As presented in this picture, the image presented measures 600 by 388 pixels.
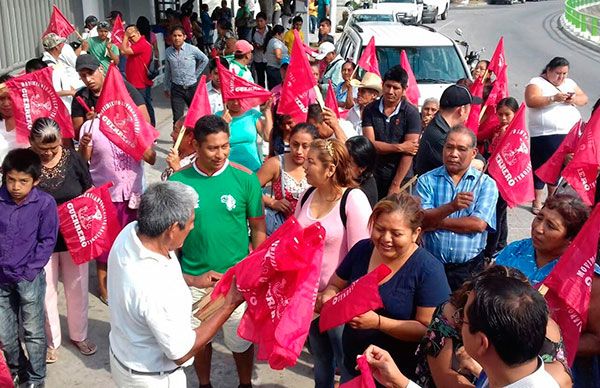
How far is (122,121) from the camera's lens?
220 inches

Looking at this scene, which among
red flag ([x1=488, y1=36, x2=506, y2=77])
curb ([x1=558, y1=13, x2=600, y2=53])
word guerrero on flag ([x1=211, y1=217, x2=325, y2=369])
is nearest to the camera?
word guerrero on flag ([x1=211, y1=217, x2=325, y2=369])

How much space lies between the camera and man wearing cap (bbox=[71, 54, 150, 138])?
6023 mm

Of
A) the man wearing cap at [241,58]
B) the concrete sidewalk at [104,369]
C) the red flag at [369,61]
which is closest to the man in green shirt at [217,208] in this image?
the concrete sidewalk at [104,369]

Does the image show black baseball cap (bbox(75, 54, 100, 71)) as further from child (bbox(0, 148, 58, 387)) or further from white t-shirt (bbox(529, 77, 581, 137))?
white t-shirt (bbox(529, 77, 581, 137))

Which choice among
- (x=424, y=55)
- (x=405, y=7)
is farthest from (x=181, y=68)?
(x=405, y=7)

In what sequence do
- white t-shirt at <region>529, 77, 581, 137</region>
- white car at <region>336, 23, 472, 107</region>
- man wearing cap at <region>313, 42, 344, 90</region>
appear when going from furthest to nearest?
1. white car at <region>336, 23, 472, 107</region>
2. man wearing cap at <region>313, 42, 344, 90</region>
3. white t-shirt at <region>529, 77, 581, 137</region>

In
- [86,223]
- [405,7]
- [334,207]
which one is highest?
[334,207]

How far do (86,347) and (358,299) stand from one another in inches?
120

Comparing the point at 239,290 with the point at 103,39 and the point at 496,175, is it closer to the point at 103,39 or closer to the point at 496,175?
the point at 496,175

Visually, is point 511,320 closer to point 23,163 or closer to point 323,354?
point 323,354

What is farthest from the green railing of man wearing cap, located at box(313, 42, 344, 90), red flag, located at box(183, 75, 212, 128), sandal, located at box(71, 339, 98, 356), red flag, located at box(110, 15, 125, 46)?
sandal, located at box(71, 339, 98, 356)

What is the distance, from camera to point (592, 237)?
3.25 meters

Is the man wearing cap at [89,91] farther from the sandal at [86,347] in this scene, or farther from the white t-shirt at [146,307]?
the white t-shirt at [146,307]

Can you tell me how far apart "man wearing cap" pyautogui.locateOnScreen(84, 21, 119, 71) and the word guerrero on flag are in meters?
7.47
